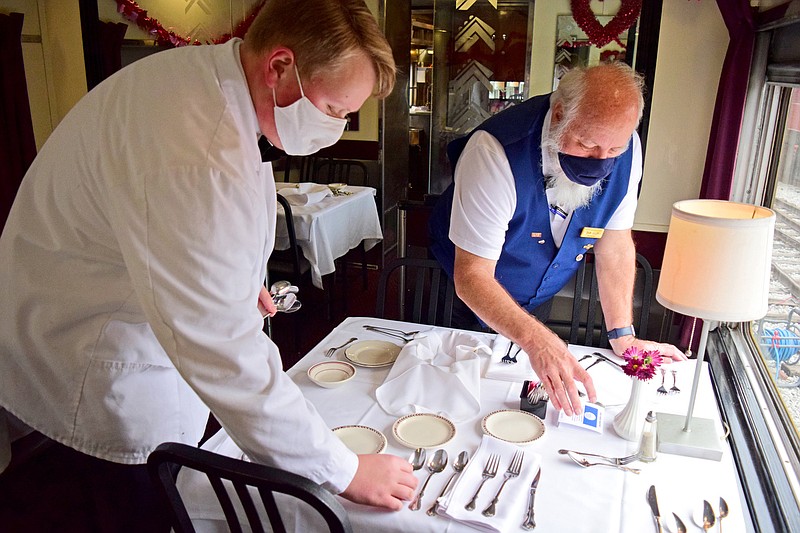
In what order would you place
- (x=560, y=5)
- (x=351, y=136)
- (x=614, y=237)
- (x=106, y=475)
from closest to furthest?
(x=106, y=475) → (x=614, y=237) → (x=560, y=5) → (x=351, y=136)

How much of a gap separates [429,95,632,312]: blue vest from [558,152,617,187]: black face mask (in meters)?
0.13

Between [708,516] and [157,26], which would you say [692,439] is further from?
[157,26]

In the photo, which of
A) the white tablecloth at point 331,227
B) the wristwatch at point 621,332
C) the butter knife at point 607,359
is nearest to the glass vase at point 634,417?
the butter knife at point 607,359

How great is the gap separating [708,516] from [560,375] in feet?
1.23

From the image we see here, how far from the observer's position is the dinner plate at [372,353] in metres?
1.58

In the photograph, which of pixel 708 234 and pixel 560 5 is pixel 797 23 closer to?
pixel 708 234

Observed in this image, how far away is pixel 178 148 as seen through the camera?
89 centimetres

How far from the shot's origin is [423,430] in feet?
4.18

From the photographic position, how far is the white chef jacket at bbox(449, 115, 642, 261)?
1.67 meters

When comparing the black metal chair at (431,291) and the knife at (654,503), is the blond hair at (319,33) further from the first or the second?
the black metal chair at (431,291)

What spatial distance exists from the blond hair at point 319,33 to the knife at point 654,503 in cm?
87

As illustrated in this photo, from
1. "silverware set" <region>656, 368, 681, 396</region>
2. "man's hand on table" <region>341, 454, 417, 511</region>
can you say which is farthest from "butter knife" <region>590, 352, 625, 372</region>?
"man's hand on table" <region>341, 454, 417, 511</region>

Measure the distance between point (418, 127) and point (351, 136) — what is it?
2.05 ft

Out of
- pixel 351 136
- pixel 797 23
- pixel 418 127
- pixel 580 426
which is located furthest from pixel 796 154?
pixel 351 136
